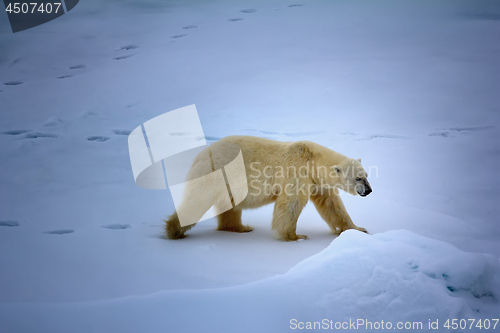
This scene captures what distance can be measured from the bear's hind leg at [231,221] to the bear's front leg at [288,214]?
59 cm

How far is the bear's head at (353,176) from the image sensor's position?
16.2 feet

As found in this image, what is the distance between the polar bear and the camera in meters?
5.00

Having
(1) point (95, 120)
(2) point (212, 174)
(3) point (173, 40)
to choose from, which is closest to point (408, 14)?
(3) point (173, 40)

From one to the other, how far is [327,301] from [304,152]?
2540 mm

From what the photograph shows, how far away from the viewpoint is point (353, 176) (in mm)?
4953

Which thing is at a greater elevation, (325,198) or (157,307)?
(157,307)

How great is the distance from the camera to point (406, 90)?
10.3 m

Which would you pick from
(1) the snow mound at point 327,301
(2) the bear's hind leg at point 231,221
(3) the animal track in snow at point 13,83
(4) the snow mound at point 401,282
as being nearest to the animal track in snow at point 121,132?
(2) the bear's hind leg at point 231,221

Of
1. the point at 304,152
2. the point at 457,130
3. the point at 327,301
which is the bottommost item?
the point at 457,130

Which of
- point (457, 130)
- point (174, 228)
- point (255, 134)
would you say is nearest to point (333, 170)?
point (174, 228)

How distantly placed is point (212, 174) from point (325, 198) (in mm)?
1543

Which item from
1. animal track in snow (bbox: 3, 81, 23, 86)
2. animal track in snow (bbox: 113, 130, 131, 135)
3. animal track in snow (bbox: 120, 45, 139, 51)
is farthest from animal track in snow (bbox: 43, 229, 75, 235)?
animal track in snow (bbox: 120, 45, 139, 51)

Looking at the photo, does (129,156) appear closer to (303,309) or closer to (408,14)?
(303,309)

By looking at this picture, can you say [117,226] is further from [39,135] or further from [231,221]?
[39,135]
